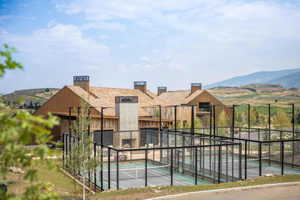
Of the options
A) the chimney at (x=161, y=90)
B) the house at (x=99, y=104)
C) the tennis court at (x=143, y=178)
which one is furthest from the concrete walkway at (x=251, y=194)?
the chimney at (x=161, y=90)

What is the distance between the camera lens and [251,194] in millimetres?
14406

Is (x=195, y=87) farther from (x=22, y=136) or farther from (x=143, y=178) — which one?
(x=22, y=136)

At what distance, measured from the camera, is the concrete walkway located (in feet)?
45.0

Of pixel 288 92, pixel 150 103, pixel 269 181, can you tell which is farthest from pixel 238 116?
pixel 288 92

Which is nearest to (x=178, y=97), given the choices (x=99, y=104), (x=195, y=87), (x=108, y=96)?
(x=195, y=87)

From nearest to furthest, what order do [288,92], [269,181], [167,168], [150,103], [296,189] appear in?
[296,189] → [269,181] → [167,168] → [150,103] → [288,92]

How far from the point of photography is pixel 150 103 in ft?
161

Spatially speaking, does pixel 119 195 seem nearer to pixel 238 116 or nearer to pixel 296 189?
pixel 296 189

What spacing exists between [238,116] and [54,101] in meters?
36.8

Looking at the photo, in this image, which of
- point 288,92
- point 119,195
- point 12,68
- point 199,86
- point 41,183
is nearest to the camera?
point 12,68

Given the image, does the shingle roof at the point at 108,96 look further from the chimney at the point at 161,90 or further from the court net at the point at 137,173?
the chimney at the point at 161,90

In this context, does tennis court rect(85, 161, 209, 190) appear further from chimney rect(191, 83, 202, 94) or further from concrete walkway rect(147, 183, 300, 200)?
chimney rect(191, 83, 202, 94)

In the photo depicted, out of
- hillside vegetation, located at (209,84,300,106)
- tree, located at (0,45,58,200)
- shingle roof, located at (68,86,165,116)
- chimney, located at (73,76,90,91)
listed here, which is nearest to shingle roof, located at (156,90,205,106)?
shingle roof, located at (68,86,165,116)

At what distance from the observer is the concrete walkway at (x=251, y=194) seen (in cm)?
1373
